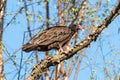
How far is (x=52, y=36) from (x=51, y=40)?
14 cm

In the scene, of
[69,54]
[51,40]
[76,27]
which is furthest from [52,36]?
[69,54]

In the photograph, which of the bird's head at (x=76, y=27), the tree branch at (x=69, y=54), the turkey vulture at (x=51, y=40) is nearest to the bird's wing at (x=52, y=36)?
the turkey vulture at (x=51, y=40)

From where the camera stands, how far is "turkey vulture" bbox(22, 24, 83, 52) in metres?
5.91

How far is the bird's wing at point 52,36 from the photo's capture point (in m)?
6.14

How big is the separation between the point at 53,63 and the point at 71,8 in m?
3.16

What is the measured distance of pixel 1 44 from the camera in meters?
6.45

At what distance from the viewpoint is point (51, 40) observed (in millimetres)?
6344

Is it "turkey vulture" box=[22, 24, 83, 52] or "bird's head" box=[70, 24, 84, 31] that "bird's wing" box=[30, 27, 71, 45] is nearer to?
"turkey vulture" box=[22, 24, 83, 52]

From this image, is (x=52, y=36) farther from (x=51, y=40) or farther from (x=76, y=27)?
(x=76, y=27)

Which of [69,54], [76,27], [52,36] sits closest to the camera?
[69,54]

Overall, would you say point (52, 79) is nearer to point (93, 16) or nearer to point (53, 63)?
point (93, 16)

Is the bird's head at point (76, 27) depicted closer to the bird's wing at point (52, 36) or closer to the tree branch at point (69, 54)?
the bird's wing at point (52, 36)

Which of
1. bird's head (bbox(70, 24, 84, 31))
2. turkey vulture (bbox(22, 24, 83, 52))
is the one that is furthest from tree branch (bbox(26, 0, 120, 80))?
bird's head (bbox(70, 24, 84, 31))

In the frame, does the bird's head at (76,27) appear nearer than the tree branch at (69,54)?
No
